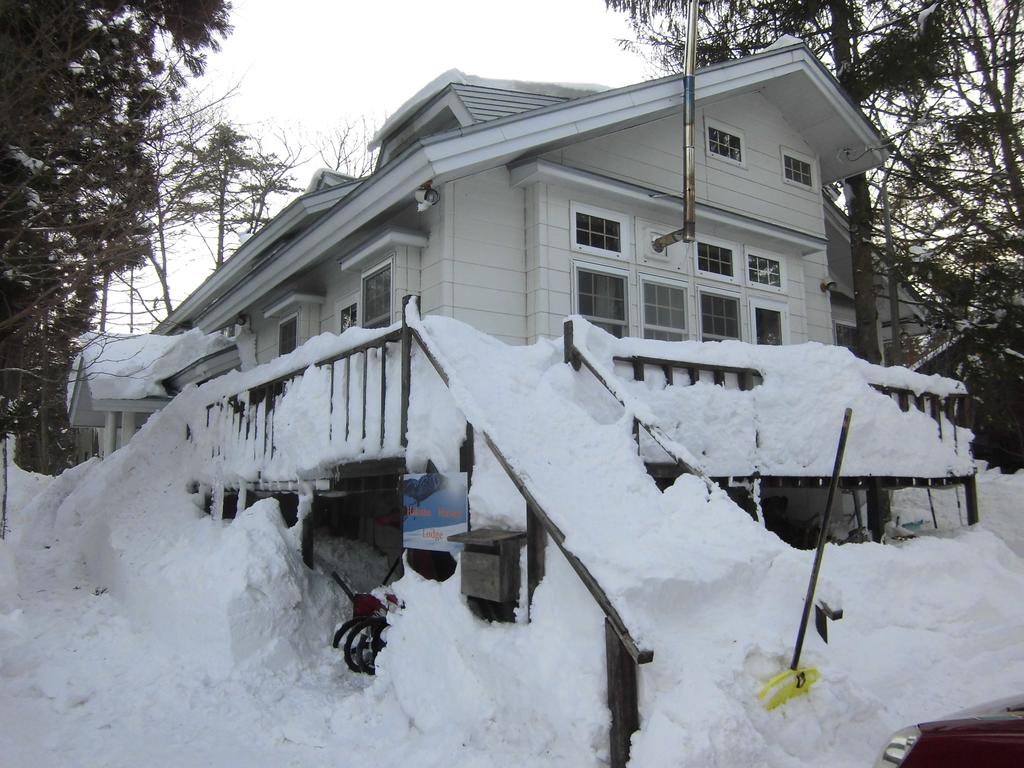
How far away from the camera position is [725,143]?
39.5 feet

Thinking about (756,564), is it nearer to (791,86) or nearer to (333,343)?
(333,343)

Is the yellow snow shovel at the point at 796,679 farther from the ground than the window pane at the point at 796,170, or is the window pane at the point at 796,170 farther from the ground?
the window pane at the point at 796,170

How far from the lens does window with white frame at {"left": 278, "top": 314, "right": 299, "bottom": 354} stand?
41.7 ft

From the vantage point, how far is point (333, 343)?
7152 millimetres

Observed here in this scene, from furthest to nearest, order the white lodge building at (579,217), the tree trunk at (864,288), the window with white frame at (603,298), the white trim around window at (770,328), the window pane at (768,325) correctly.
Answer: the tree trunk at (864,288) < the window pane at (768,325) < the white trim around window at (770,328) < the window with white frame at (603,298) < the white lodge building at (579,217)

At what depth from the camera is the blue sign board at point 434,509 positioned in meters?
5.29

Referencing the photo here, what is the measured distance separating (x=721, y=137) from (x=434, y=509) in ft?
29.8

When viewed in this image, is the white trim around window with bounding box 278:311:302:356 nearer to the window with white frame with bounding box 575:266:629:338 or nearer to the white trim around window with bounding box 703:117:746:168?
the window with white frame with bounding box 575:266:629:338

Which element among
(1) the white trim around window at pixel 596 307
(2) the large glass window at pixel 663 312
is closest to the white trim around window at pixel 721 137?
(2) the large glass window at pixel 663 312

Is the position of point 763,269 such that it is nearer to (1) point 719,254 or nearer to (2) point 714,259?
(1) point 719,254

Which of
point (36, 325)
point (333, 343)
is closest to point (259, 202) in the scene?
point (36, 325)

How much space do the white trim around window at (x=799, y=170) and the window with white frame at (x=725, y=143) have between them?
118 centimetres

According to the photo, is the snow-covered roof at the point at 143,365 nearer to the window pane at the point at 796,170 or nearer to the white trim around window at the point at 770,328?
the white trim around window at the point at 770,328

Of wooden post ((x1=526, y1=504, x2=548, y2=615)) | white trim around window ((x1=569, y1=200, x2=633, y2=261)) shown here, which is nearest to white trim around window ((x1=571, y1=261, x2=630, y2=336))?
white trim around window ((x1=569, y1=200, x2=633, y2=261))
